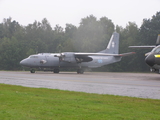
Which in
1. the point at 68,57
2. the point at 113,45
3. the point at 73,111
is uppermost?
the point at 113,45

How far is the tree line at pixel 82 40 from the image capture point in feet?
188

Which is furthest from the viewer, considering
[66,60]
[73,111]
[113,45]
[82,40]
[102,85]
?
[82,40]

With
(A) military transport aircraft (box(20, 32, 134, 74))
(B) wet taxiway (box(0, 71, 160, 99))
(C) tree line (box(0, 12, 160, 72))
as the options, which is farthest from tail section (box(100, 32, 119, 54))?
(B) wet taxiway (box(0, 71, 160, 99))

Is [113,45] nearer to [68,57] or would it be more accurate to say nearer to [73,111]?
[68,57]

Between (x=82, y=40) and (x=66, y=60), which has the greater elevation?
(x=82, y=40)

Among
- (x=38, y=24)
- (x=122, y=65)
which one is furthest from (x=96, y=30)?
(x=38, y=24)

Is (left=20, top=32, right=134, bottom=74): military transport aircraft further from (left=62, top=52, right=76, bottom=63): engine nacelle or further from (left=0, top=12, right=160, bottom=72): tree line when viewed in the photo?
(left=0, top=12, right=160, bottom=72): tree line

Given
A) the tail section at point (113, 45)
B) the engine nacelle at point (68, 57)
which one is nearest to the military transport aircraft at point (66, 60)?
the engine nacelle at point (68, 57)

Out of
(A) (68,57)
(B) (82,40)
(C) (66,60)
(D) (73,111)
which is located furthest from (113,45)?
(D) (73,111)

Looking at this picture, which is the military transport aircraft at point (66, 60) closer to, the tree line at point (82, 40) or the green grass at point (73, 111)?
the tree line at point (82, 40)

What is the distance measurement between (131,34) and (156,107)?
71.1 m

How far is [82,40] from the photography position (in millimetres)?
74750

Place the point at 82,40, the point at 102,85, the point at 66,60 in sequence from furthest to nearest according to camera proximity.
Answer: the point at 82,40, the point at 66,60, the point at 102,85

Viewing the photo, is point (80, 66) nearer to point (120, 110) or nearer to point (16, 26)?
point (120, 110)
